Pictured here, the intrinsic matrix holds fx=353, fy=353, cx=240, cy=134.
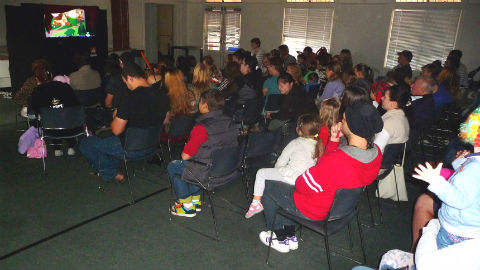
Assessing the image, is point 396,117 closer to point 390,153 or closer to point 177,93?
point 390,153

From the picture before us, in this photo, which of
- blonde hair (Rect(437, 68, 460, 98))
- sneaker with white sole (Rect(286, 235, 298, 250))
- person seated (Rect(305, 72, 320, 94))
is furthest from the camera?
person seated (Rect(305, 72, 320, 94))

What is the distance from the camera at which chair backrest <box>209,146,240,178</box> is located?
288cm

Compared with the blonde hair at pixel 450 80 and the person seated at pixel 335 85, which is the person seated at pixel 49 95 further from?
the blonde hair at pixel 450 80

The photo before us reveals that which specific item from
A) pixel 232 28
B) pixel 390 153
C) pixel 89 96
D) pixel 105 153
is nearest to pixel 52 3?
pixel 232 28

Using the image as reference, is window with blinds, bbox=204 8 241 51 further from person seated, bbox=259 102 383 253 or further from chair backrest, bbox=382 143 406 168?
person seated, bbox=259 102 383 253

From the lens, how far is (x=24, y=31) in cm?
782

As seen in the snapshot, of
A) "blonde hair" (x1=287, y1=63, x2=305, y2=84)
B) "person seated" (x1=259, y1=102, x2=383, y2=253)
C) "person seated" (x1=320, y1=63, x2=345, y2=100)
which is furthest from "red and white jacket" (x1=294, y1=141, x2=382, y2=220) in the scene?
"blonde hair" (x1=287, y1=63, x2=305, y2=84)

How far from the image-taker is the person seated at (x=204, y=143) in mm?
3088

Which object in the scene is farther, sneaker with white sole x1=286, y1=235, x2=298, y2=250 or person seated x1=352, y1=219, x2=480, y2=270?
sneaker with white sole x1=286, y1=235, x2=298, y2=250

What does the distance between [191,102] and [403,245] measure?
285 cm

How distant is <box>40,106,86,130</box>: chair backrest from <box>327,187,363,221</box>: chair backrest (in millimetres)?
3036

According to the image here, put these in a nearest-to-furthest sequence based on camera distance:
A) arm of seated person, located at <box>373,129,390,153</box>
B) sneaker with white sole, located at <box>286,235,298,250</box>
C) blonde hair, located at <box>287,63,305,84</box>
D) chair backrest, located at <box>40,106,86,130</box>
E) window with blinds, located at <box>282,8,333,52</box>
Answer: sneaker with white sole, located at <box>286,235,298,250</box>
arm of seated person, located at <box>373,129,390,153</box>
chair backrest, located at <box>40,106,86,130</box>
blonde hair, located at <box>287,63,305,84</box>
window with blinds, located at <box>282,8,333,52</box>

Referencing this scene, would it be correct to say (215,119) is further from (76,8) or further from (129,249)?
(76,8)

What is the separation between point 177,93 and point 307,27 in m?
7.20
